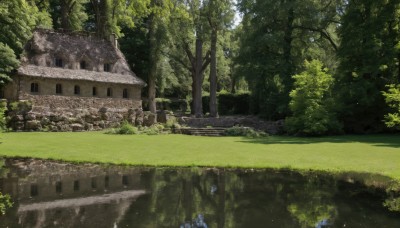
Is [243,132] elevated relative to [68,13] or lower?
lower

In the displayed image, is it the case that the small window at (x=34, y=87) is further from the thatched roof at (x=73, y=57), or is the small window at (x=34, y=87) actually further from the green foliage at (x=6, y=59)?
the green foliage at (x=6, y=59)

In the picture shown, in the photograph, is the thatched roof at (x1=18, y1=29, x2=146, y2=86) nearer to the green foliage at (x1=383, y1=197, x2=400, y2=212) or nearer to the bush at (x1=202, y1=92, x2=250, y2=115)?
the bush at (x1=202, y1=92, x2=250, y2=115)

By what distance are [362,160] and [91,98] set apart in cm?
3016

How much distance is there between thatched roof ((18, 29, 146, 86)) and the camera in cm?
3797

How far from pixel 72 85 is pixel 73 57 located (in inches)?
127

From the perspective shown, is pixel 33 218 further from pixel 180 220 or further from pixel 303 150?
pixel 303 150

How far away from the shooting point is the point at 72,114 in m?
36.0

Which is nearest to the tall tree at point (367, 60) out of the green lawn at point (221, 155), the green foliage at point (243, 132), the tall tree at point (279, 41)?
the tall tree at point (279, 41)

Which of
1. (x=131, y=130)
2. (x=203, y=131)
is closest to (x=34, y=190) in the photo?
(x=131, y=130)

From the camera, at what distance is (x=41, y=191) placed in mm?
11789

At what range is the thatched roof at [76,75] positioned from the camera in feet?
120

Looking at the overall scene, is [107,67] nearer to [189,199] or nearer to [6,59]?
[6,59]

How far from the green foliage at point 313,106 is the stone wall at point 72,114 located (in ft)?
48.6

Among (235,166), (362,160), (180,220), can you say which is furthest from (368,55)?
(180,220)
